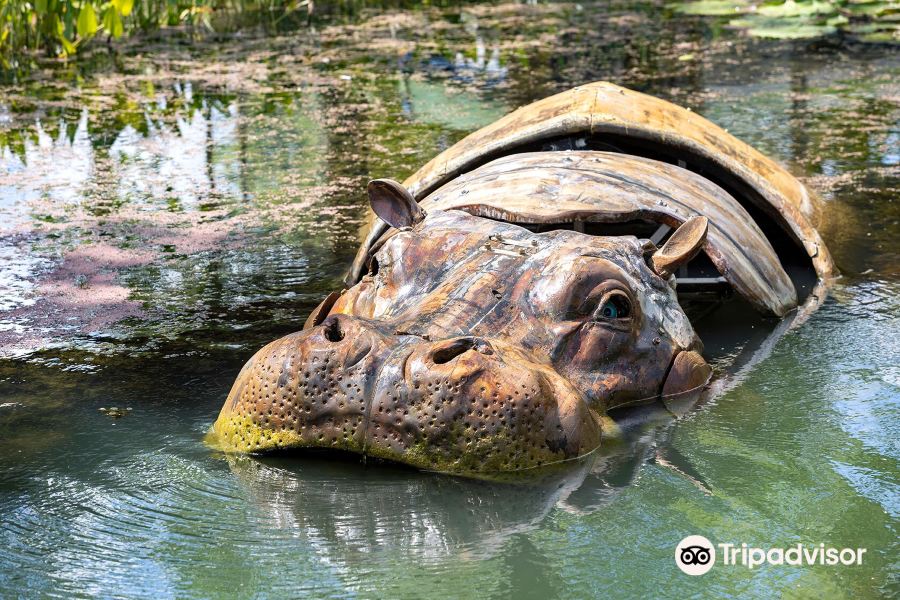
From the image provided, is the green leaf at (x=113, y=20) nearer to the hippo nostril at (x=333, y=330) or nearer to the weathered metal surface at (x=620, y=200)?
the weathered metal surface at (x=620, y=200)

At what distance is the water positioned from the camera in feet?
11.8

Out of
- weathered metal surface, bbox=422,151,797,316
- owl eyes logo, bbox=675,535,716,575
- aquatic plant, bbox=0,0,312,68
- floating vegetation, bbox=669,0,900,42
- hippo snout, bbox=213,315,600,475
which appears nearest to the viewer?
owl eyes logo, bbox=675,535,716,575

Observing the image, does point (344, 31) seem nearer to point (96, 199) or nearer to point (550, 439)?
point (96, 199)

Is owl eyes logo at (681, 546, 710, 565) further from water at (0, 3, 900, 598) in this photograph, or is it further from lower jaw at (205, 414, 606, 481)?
lower jaw at (205, 414, 606, 481)

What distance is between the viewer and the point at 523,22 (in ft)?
57.8

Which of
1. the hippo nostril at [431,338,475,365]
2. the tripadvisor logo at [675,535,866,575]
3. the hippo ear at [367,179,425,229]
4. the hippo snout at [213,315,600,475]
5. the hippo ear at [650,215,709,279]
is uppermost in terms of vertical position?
the hippo ear at [367,179,425,229]

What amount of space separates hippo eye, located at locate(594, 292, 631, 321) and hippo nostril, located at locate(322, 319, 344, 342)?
1.13 m

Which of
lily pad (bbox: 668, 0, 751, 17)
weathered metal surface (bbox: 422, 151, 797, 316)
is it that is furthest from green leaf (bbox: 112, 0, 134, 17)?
lily pad (bbox: 668, 0, 751, 17)

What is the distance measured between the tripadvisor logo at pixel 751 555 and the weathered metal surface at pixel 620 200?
7.08 ft

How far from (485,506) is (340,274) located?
11.1ft

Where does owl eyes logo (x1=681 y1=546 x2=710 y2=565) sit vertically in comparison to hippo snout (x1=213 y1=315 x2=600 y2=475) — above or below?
below

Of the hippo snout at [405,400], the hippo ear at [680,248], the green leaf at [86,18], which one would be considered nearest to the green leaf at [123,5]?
the green leaf at [86,18]

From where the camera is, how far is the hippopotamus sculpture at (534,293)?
12.8 ft

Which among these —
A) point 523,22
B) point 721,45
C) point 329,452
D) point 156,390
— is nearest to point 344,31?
point 523,22
